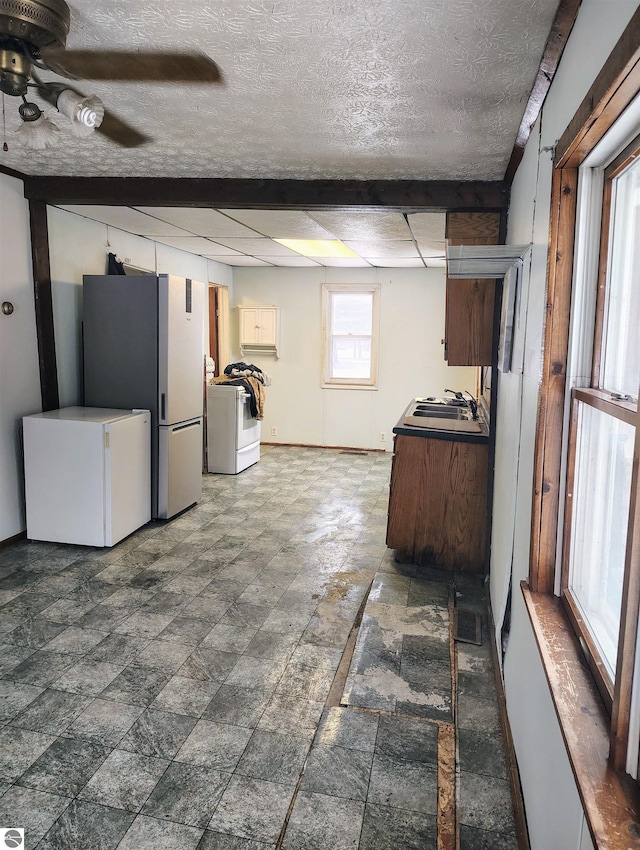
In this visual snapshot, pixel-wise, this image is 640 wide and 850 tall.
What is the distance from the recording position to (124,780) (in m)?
1.89

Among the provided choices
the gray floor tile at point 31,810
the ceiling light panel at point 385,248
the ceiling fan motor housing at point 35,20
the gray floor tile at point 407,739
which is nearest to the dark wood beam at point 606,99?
the ceiling fan motor housing at point 35,20

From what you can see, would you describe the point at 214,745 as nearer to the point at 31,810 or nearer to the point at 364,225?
the point at 31,810

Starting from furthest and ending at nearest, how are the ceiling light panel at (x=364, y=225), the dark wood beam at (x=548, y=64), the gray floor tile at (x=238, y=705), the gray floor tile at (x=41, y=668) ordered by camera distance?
1. the ceiling light panel at (x=364, y=225)
2. the gray floor tile at (x=41, y=668)
3. the gray floor tile at (x=238, y=705)
4. the dark wood beam at (x=548, y=64)

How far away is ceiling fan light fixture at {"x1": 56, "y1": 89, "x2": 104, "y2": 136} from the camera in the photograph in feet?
6.57

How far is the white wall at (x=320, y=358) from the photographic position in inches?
291

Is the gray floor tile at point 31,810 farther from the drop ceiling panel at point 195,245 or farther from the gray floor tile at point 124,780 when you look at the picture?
the drop ceiling panel at point 195,245

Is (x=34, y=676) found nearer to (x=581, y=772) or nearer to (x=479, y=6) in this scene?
(x=581, y=772)

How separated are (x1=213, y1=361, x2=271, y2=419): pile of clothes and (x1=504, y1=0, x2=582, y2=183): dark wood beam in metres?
4.10

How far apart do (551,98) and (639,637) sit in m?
1.76

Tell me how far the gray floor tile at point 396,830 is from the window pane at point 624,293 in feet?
4.52

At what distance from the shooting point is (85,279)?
14.5 feet

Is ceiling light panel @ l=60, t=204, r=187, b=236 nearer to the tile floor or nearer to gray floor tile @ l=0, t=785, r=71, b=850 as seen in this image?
the tile floor

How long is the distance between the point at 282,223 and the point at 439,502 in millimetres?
2582

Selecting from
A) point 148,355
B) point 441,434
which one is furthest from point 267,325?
point 441,434
